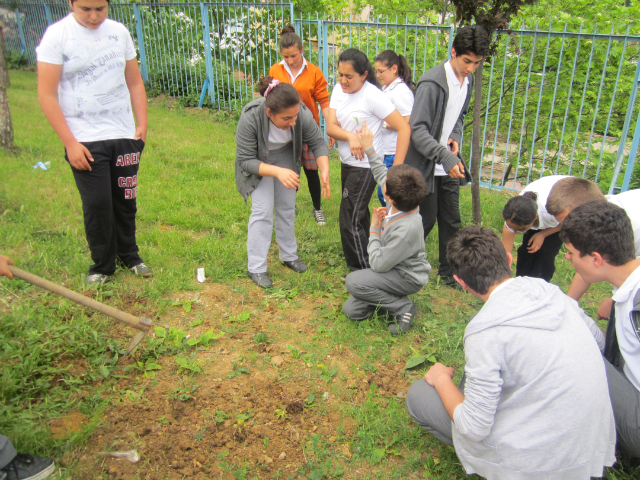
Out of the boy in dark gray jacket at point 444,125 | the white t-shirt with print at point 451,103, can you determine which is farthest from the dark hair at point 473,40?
the white t-shirt with print at point 451,103

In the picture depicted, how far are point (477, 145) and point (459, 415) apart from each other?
336 centimetres

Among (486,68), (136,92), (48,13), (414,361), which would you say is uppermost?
(48,13)

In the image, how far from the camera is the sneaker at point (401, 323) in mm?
3105

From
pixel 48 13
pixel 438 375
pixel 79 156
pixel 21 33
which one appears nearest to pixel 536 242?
pixel 438 375

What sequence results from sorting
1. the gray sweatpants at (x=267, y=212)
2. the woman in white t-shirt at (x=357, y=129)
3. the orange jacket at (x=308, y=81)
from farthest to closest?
1. the orange jacket at (x=308, y=81)
2. the gray sweatpants at (x=267, y=212)
3. the woman in white t-shirt at (x=357, y=129)

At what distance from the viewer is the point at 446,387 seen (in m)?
2.08

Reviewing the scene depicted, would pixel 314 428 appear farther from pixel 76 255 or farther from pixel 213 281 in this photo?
pixel 76 255

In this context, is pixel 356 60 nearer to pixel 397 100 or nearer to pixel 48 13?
pixel 397 100

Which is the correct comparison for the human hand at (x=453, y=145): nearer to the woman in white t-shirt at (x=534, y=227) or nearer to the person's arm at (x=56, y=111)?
the woman in white t-shirt at (x=534, y=227)

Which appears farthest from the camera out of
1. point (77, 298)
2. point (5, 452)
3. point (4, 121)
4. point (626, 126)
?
point (4, 121)

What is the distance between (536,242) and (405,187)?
45.8 inches

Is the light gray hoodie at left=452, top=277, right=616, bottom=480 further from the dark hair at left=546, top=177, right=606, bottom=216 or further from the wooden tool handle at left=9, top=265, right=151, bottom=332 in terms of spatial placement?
the wooden tool handle at left=9, top=265, right=151, bottom=332

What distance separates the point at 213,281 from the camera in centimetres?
367

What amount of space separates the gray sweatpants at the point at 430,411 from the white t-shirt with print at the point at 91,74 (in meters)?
2.56
